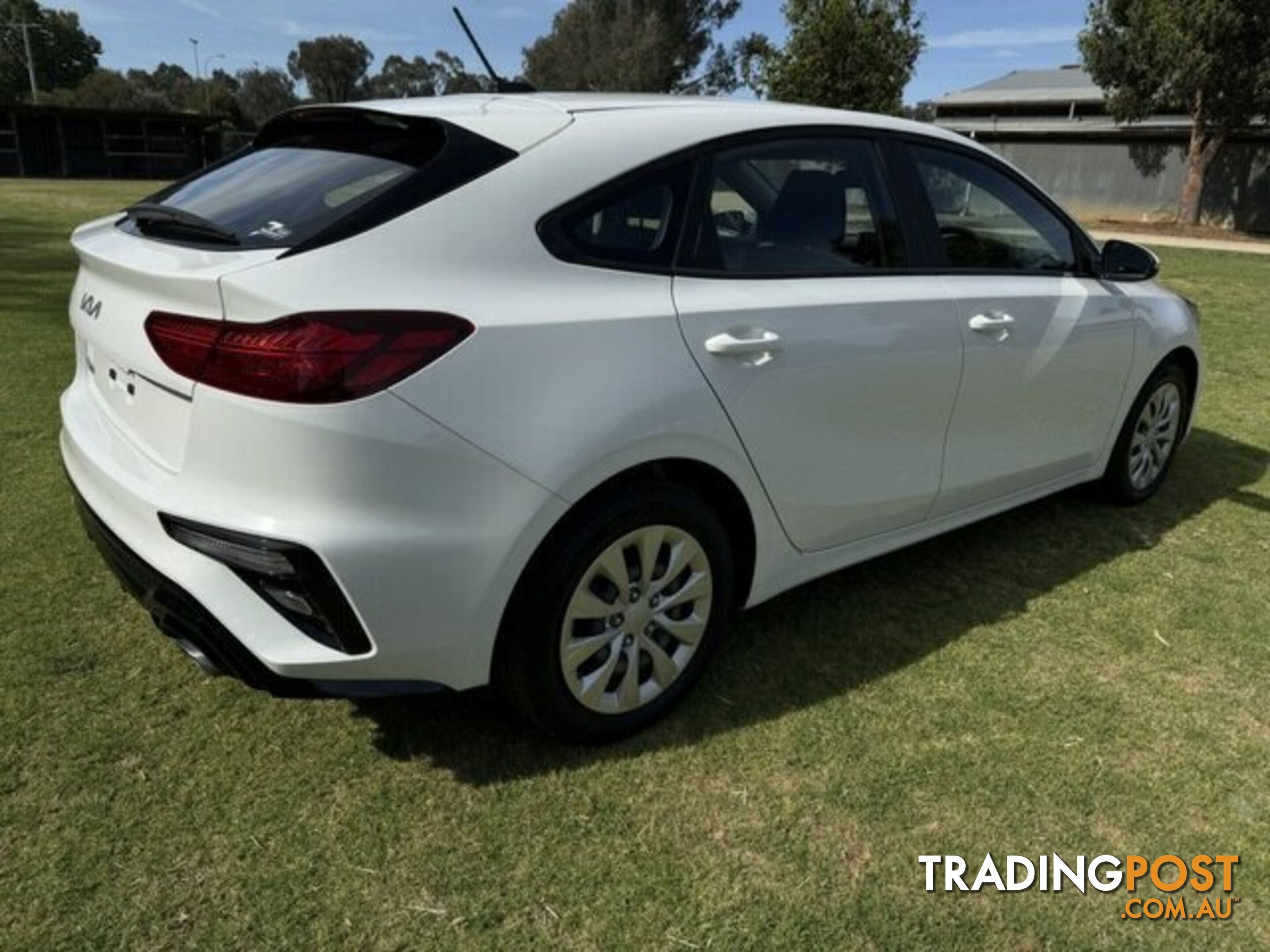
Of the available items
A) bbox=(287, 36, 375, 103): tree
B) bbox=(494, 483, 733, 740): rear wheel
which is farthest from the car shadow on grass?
bbox=(287, 36, 375, 103): tree

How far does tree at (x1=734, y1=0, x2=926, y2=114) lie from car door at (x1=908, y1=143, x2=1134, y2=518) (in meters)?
19.5

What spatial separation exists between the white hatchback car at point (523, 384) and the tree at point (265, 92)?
91156 mm

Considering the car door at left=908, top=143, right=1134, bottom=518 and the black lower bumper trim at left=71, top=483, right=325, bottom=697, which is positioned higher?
the car door at left=908, top=143, right=1134, bottom=518

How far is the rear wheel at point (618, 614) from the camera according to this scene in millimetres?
2379

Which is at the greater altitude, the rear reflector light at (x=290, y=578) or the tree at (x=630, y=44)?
the tree at (x=630, y=44)

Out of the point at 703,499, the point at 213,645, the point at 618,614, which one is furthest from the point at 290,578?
the point at 703,499

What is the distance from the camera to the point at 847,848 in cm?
235

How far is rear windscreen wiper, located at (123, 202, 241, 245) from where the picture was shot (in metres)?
2.28

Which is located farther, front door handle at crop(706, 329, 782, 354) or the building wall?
the building wall

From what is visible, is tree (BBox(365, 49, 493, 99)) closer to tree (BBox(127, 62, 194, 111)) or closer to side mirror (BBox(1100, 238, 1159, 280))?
tree (BBox(127, 62, 194, 111))

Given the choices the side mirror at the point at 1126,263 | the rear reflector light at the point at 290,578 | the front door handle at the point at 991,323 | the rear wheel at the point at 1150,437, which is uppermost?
the side mirror at the point at 1126,263

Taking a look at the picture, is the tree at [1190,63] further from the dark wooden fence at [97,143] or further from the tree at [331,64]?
the tree at [331,64]

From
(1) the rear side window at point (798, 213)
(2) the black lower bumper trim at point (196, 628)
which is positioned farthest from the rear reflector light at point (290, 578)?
(1) the rear side window at point (798, 213)

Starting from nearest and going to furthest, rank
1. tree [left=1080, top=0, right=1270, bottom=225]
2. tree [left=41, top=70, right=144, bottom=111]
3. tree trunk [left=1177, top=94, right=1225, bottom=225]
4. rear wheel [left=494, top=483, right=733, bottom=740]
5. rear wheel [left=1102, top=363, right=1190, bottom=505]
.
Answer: rear wheel [left=494, top=483, right=733, bottom=740] → rear wheel [left=1102, top=363, right=1190, bottom=505] → tree [left=1080, top=0, right=1270, bottom=225] → tree trunk [left=1177, top=94, right=1225, bottom=225] → tree [left=41, top=70, right=144, bottom=111]
